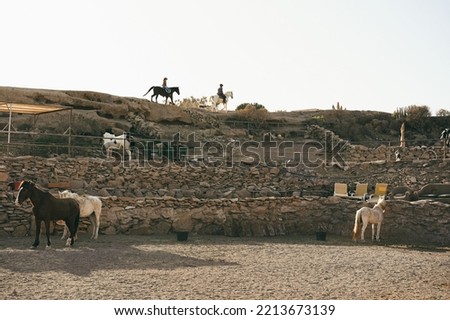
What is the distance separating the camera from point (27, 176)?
60.3ft

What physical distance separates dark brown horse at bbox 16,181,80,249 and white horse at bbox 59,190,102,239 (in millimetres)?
972

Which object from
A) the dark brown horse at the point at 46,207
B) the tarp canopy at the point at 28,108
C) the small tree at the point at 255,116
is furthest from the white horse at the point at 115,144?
the small tree at the point at 255,116

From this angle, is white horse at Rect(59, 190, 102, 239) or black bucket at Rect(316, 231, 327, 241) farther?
black bucket at Rect(316, 231, 327, 241)

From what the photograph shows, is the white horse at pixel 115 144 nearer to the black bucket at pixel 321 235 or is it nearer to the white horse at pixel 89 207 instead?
the white horse at pixel 89 207

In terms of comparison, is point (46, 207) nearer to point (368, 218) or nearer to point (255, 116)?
point (368, 218)

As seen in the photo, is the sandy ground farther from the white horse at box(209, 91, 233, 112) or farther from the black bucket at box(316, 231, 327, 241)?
the white horse at box(209, 91, 233, 112)

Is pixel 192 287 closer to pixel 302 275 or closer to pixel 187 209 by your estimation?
pixel 302 275

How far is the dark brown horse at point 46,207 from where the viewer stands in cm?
1328

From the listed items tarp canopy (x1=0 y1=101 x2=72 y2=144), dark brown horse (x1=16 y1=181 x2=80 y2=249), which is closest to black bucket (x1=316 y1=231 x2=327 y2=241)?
dark brown horse (x1=16 y1=181 x2=80 y2=249)

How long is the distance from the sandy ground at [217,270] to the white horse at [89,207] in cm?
44

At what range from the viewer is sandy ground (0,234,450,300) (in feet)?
27.8

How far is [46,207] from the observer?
44.1ft

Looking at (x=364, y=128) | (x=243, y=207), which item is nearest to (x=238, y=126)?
(x=364, y=128)

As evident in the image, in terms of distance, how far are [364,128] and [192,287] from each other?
109 feet
